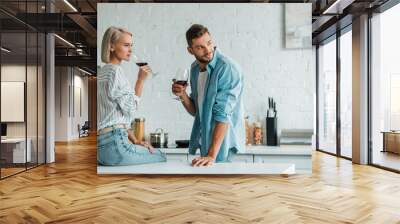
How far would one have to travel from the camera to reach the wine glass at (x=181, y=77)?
221 inches

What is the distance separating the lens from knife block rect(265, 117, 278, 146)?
563cm

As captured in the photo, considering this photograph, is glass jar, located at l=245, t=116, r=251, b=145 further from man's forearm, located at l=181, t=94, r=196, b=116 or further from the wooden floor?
man's forearm, located at l=181, t=94, r=196, b=116

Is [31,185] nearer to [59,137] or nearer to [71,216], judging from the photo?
[71,216]

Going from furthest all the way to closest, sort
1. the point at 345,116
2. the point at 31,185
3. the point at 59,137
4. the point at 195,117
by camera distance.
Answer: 1. the point at 59,137
2. the point at 345,116
3. the point at 195,117
4. the point at 31,185

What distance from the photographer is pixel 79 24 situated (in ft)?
24.8

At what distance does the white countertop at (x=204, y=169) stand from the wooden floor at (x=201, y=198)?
104 mm

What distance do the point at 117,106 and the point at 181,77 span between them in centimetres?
100

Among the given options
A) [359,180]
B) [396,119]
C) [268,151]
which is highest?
[396,119]

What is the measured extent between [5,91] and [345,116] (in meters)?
6.52

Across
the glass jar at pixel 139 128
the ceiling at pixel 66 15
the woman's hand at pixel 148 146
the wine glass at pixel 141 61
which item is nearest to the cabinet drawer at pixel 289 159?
the woman's hand at pixel 148 146

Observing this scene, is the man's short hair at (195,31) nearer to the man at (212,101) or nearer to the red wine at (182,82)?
the man at (212,101)

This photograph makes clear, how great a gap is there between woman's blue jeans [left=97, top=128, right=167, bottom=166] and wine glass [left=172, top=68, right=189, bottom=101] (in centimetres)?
89

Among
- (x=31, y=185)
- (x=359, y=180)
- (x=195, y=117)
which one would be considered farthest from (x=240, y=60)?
(x=31, y=185)

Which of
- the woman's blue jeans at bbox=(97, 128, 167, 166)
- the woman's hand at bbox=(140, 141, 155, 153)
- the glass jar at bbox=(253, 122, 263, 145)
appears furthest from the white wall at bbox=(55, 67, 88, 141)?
the glass jar at bbox=(253, 122, 263, 145)
